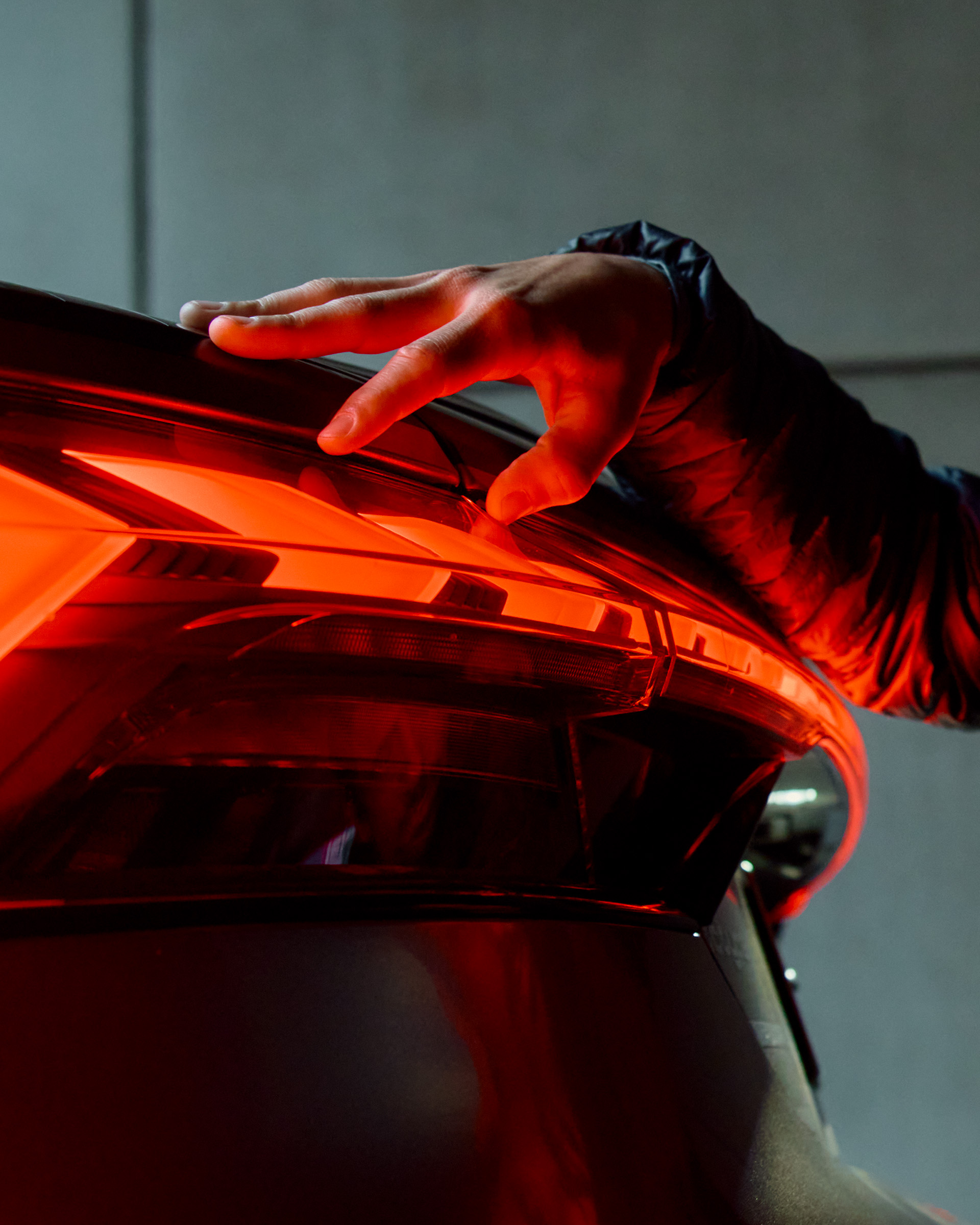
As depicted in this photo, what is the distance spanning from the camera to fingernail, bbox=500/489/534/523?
22cm

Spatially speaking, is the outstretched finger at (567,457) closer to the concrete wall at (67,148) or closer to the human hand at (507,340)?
the human hand at (507,340)

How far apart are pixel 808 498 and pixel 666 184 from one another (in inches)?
61.8

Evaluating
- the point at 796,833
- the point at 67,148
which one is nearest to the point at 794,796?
the point at 796,833

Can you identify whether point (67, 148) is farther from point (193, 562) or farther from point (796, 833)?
point (193, 562)

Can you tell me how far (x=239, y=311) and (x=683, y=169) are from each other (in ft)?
5.61

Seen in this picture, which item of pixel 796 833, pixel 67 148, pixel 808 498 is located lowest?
pixel 796 833

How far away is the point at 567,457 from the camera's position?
0.24 meters

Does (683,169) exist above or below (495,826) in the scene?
above

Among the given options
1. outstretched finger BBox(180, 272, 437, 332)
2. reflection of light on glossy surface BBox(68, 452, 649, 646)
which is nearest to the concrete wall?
outstretched finger BBox(180, 272, 437, 332)

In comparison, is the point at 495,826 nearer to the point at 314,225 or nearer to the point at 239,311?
the point at 239,311

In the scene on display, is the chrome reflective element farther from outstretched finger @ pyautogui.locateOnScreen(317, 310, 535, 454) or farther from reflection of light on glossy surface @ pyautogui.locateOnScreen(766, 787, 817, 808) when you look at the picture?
outstretched finger @ pyautogui.locateOnScreen(317, 310, 535, 454)

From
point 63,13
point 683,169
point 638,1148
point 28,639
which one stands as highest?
point 63,13

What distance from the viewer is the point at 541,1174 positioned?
0.20 meters

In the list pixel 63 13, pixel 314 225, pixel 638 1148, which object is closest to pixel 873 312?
pixel 314 225
